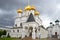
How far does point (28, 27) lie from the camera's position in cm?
3741

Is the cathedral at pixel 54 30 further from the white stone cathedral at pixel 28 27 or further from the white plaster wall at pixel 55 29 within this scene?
the white stone cathedral at pixel 28 27

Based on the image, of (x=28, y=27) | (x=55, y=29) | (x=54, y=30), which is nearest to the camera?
(x=28, y=27)

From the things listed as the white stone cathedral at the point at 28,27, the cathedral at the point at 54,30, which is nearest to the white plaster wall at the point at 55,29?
the cathedral at the point at 54,30

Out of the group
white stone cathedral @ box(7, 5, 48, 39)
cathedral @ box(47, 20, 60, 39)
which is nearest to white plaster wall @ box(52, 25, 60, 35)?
cathedral @ box(47, 20, 60, 39)

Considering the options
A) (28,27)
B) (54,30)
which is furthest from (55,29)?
(28,27)

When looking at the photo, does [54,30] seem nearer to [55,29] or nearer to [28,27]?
[55,29]

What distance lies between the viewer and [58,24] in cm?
4128

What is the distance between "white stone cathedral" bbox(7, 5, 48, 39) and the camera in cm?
3712

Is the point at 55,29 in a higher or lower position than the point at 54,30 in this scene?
higher

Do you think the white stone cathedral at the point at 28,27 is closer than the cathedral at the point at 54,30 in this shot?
Yes

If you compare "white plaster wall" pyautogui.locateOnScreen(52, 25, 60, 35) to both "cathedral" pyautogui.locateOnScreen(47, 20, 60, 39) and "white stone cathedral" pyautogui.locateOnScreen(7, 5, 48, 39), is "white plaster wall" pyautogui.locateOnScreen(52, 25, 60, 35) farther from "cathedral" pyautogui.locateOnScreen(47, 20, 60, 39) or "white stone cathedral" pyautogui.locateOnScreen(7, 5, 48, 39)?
"white stone cathedral" pyautogui.locateOnScreen(7, 5, 48, 39)

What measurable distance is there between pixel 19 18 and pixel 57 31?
35.2 feet

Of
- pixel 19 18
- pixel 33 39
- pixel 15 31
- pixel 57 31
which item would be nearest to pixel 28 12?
pixel 19 18

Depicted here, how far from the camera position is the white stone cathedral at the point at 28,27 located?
37.1 meters
